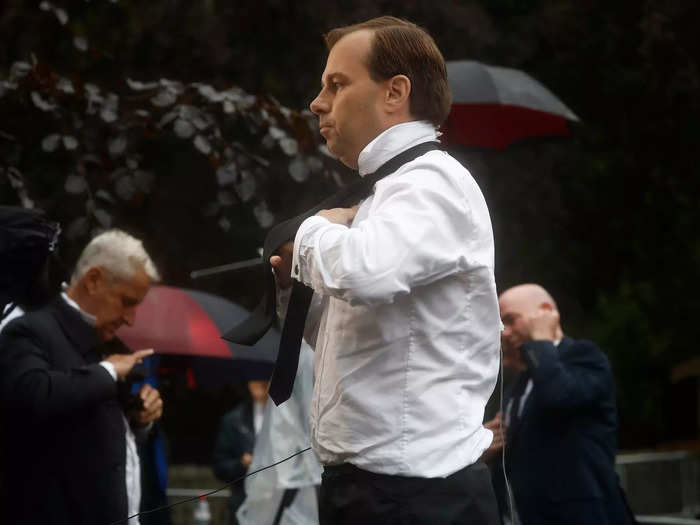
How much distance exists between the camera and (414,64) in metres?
2.68

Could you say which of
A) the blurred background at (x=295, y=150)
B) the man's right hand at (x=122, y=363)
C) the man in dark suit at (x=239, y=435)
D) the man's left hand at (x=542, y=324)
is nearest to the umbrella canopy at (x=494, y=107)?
the blurred background at (x=295, y=150)

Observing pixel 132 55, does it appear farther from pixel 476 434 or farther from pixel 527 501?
pixel 476 434

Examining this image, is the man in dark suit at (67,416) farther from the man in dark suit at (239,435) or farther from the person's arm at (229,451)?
the person's arm at (229,451)

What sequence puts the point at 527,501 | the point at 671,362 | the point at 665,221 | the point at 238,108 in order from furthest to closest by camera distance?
1. the point at 671,362
2. the point at 665,221
3. the point at 238,108
4. the point at 527,501

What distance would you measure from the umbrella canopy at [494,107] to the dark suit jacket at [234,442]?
366 cm

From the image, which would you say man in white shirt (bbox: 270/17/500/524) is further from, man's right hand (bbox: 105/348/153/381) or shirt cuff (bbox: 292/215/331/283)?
man's right hand (bbox: 105/348/153/381)

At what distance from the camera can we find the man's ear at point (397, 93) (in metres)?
2.67

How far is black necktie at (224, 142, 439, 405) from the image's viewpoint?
2.60 meters

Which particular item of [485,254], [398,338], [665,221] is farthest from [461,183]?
[665,221]

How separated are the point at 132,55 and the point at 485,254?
974 centimetres

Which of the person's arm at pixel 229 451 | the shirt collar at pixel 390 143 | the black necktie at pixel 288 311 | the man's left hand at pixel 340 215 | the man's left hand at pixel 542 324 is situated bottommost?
the person's arm at pixel 229 451

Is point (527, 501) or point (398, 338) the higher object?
point (398, 338)

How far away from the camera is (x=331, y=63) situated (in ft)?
8.95

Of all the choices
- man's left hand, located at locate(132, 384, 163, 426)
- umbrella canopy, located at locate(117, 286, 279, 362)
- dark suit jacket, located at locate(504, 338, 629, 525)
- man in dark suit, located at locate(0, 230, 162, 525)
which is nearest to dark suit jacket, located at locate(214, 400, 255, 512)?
umbrella canopy, located at locate(117, 286, 279, 362)
